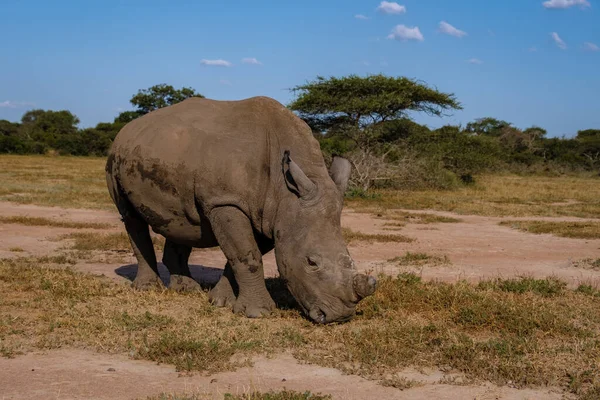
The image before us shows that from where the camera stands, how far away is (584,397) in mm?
4871

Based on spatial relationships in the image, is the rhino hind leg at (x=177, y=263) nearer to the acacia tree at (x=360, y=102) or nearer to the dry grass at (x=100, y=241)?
the dry grass at (x=100, y=241)

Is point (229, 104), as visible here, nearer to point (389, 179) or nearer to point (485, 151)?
point (389, 179)

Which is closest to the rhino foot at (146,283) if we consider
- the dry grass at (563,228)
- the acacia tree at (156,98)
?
the dry grass at (563,228)

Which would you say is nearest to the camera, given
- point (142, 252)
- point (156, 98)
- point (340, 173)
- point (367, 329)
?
point (367, 329)

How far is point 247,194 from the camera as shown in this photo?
7145mm

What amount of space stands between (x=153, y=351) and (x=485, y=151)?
1068 inches

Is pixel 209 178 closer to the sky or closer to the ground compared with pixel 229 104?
closer to the ground

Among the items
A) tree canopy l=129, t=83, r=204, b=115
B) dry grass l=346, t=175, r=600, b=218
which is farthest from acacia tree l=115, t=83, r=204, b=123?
dry grass l=346, t=175, r=600, b=218

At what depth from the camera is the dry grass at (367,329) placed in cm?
558

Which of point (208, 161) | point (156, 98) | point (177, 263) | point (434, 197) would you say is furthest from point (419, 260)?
point (156, 98)

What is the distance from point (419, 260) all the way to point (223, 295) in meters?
4.36

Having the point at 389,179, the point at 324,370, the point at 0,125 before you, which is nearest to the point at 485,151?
the point at 389,179

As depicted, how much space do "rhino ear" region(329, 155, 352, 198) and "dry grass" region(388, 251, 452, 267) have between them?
375 cm

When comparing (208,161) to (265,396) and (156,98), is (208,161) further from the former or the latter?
(156,98)
